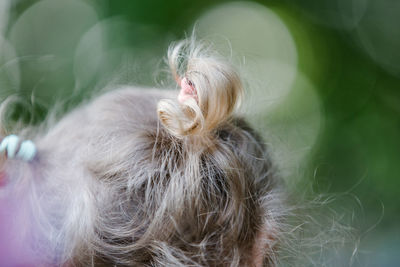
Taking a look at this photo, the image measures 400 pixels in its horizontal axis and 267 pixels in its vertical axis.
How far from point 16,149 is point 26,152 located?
18 millimetres

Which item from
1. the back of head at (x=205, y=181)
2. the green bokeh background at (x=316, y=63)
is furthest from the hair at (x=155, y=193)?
the green bokeh background at (x=316, y=63)

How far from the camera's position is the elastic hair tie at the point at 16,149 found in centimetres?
71

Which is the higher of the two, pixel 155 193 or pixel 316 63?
pixel 155 193

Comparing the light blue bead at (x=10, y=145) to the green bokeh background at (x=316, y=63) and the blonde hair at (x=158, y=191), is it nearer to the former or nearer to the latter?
the blonde hair at (x=158, y=191)

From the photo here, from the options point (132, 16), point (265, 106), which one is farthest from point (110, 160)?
point (132, 16)

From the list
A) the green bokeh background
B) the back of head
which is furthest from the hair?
the green bokeh background

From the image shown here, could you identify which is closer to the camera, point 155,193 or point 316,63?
point 155,193

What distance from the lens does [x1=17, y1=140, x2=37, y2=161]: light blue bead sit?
0.73 m

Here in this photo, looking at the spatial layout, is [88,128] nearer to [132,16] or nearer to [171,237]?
[171,237]

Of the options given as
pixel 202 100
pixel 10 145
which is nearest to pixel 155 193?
pixel 202 100

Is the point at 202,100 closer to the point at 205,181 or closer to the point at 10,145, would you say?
the point at 205,181

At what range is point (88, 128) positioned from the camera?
2.57 feet

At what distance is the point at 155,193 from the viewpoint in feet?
2.21

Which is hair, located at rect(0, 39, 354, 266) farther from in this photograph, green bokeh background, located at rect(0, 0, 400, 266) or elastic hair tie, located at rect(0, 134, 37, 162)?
green bokeh background, located at rect(0, 0, 400, 266)
